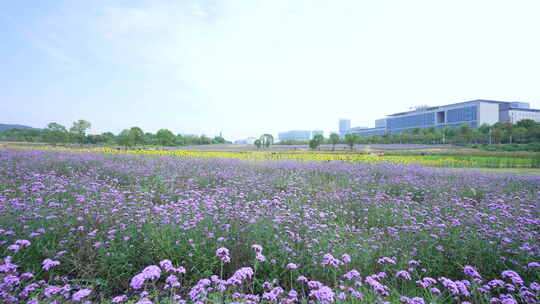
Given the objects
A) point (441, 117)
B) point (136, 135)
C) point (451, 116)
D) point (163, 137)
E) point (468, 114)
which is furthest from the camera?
point (441, 117)

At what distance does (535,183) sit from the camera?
309 inches

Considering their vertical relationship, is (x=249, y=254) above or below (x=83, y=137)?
below

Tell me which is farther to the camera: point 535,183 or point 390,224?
point 535,183

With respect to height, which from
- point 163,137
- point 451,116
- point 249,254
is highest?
point 451,116

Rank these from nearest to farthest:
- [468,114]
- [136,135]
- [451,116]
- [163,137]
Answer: [136,135], [163,137], [468,114], [451,116]

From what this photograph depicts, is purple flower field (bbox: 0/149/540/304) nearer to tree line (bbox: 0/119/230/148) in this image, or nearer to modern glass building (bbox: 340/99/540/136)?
tree line (bbox: 0/119/230/148)

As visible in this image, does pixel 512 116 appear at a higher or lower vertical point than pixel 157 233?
higher

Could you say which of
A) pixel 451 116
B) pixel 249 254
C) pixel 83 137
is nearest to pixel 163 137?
pixel 83 137

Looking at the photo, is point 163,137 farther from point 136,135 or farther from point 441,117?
point 441,117

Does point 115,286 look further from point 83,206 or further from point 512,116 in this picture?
point 512,116

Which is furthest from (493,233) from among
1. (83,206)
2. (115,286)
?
(83,206)

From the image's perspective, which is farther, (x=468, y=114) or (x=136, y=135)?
Result: (x=468, y=114)

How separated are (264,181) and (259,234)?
432 centimetres

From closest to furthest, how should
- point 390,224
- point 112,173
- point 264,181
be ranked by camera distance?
point 390,224 → point 264,181 → point 112,173
